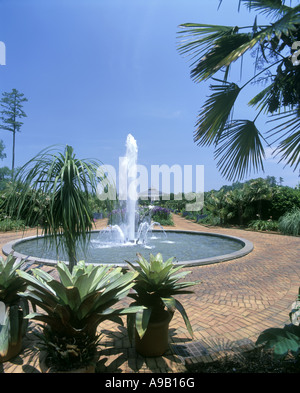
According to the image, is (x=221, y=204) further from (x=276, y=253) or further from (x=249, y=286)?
(x=249, y=286)

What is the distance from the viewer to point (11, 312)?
2.33m

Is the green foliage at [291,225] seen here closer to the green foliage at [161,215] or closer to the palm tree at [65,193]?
the green foliage at [161,215]

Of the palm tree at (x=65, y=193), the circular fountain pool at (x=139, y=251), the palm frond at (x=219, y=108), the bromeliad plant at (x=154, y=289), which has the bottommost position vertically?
the circular fountain pool at (x=139, y=251)

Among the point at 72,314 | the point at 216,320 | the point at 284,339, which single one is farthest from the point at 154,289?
the point at 216,320

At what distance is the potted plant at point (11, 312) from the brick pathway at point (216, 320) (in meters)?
0.17

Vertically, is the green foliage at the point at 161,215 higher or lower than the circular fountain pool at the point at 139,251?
higher

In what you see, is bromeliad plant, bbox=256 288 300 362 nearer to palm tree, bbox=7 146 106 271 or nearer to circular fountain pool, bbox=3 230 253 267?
palm tree, bbox=7 146 106 271

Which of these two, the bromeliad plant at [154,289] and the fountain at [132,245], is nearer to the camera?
the bromeliad plant at [154,289]

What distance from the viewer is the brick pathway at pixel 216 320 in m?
2.32

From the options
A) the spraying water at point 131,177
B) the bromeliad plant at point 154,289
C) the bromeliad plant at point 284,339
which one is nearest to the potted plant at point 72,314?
the bromeliad plant at point 154,289

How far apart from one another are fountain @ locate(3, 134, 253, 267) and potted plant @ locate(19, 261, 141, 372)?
1.59 meters

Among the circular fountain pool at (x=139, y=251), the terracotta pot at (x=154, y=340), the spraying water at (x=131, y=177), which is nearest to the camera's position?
the terracotta pot at (x=154, y=340)

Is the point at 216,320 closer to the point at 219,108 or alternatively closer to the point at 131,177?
the point at 219,108

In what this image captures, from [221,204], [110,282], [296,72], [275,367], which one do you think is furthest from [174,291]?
[221,204]
